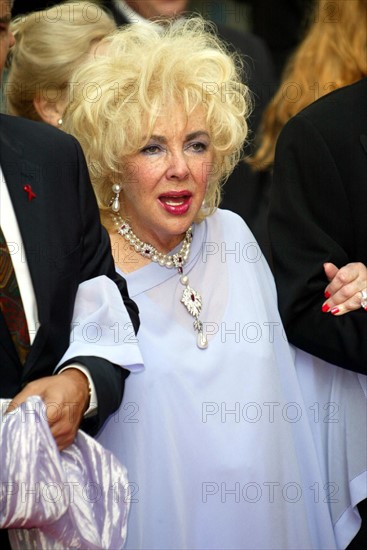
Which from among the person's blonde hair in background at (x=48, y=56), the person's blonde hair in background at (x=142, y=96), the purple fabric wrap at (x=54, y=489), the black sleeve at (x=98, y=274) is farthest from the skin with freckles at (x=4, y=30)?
the person's blonde hair in background at (x=48, y=56)

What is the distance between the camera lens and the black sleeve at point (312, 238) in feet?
10.1

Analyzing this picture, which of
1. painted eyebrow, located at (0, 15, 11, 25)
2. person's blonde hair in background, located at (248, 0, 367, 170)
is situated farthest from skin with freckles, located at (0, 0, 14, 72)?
person's blonde hair in background, located at (248, 0, 367, 170)

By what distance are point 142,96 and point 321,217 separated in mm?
604

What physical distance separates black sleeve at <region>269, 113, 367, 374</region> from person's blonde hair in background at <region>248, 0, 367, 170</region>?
429 millimetres

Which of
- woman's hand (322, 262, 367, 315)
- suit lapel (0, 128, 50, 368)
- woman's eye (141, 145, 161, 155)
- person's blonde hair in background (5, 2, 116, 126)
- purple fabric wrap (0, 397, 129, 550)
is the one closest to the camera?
purple fabric wrap (0, 397, 129, 550)

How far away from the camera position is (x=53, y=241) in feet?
8.58

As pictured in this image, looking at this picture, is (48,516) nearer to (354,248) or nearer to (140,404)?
(140,404)

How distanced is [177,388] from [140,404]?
115 mm

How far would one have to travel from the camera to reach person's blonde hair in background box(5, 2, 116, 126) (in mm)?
3713

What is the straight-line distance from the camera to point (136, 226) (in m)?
3.25

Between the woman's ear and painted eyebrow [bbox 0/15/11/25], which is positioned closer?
painted eyebrow [bbox 0/15/11/25]

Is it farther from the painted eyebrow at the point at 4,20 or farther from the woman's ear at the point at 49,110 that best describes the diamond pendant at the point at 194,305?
the painted eyebrow at the point at 4,20

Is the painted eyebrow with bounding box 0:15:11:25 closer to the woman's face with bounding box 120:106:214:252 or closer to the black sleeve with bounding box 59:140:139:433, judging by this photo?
the black sleeve with bounding box 59:140:139:433

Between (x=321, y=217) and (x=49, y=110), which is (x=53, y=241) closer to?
(x=321, y=217)
